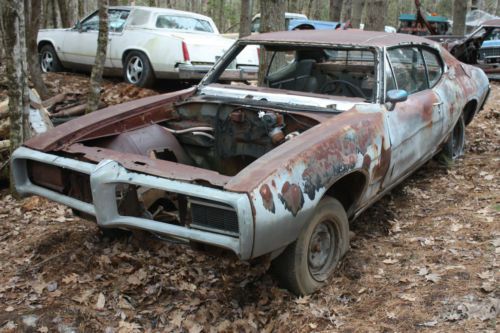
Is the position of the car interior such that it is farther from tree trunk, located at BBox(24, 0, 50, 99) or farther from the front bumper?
tree trunk, located at BBox(24, 0, 50, 99)

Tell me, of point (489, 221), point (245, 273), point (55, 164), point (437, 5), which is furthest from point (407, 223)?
point (437, 5)

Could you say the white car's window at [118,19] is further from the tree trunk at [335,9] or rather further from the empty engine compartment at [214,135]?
the tree trunk at [335,9]

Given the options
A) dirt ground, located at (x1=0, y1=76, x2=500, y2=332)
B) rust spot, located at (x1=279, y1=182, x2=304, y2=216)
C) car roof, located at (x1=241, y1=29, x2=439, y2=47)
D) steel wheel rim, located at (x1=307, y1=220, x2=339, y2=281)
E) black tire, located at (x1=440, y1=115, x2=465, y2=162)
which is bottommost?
dirt ground, located at (x1=0, y1=76, x2=500, y2=332)

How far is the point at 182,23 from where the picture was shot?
9969 mm

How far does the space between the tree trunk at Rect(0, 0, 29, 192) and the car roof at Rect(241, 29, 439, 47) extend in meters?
2.13

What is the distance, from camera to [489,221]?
4.36 meters

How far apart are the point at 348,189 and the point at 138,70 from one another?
661 cm

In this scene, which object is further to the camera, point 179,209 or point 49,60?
point 49,60

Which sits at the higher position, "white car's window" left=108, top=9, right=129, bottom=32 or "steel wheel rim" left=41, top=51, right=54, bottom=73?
"white car's window" left=108, top=9, right=129, bottom=32

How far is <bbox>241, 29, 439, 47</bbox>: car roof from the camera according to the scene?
4.46 metres

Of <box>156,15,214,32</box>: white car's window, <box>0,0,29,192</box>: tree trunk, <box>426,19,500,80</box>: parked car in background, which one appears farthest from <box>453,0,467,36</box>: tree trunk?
<box>0,0,29,192</box>: tree trunk

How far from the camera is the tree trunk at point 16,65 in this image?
4.81 metres

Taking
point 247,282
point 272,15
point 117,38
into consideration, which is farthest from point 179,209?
point 117,38

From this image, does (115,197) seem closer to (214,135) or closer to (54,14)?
(214,135)
